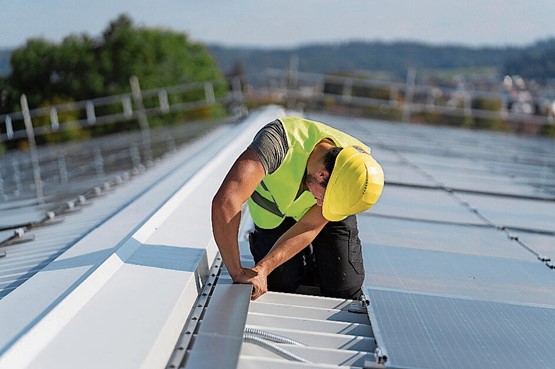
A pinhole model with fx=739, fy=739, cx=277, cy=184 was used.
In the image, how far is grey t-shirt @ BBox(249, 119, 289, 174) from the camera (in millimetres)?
2756

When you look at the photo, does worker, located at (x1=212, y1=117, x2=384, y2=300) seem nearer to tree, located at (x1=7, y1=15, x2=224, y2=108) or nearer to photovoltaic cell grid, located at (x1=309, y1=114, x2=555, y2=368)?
photovoltaic cell grid, located at (x1=309, y1=114, x2=555, y2=368)

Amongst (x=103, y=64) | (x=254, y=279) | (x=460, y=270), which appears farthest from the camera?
(x=103, y=64)

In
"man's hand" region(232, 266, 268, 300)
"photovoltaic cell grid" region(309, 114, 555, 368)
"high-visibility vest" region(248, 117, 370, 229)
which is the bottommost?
"photovoltaic cell grid" region(309, 114, 555, 368)

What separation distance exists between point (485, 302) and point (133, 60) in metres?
45.4

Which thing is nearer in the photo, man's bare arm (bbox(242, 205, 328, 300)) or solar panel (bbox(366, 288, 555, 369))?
solar panel (bbox(366, 288, 555, 369))

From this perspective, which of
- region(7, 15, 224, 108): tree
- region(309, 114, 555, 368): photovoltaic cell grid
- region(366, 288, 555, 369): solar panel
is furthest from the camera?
region(7, 15, 224, 108): tree

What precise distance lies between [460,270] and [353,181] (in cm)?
101

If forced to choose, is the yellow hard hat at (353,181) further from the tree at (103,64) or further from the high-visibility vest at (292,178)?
the tree at (103,64)

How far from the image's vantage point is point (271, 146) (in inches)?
110

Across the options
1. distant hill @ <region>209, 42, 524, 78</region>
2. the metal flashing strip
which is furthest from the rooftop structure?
distant hill @ <region>209, 42, 524, 78</region>

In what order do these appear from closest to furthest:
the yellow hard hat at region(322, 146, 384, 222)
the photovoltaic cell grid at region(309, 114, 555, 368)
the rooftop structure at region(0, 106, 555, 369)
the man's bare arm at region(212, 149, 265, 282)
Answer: the rooftop structure at region(0, 106, 555, 369), the photovoltaic cell grid at region(309, 114, 555, 368), the man's bare arm at region(212, 149, 265, 282), the yellow hard hat at region(322, 146, 384, 222)

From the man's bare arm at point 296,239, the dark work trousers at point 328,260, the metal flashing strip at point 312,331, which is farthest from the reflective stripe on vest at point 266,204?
the metal flashing strip at point 312,331

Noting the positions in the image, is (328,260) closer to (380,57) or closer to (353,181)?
(353,181)

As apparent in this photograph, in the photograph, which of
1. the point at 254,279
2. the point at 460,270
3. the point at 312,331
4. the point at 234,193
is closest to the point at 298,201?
the point at 254,279
